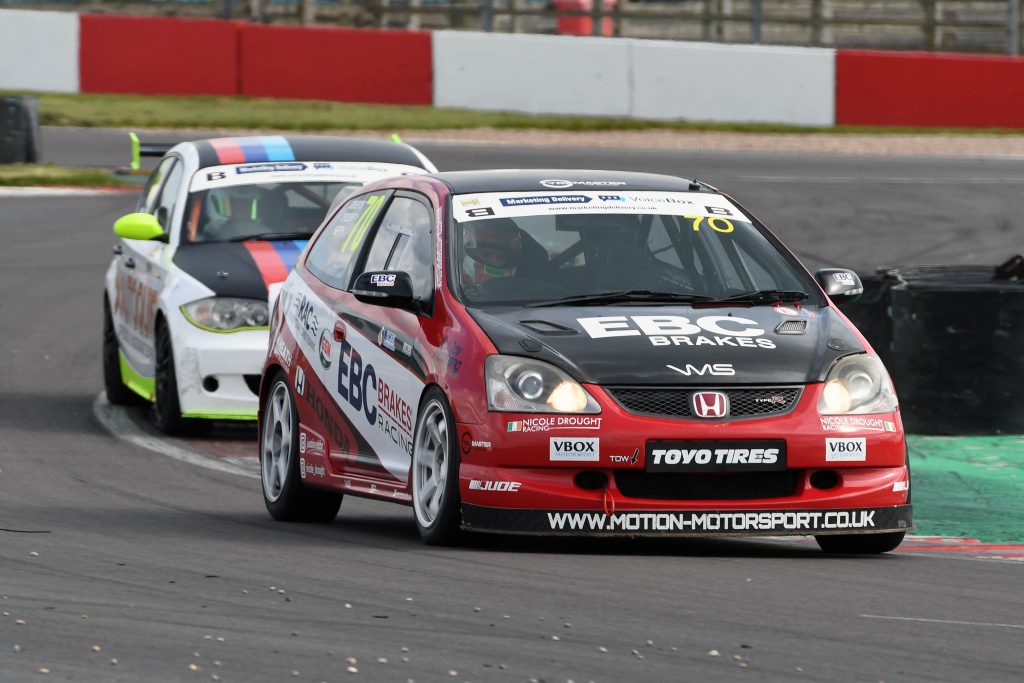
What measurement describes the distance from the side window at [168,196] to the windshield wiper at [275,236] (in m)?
0.58

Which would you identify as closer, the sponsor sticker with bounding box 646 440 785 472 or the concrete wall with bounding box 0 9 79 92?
the sponsor sticker with bounding box 646 440 785 472

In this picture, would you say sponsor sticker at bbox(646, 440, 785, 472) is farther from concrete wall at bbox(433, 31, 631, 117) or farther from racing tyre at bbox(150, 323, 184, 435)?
concrete wall at bbox(433, 31, 631, 117)

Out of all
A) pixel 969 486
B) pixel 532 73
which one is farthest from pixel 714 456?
pixel 532 73

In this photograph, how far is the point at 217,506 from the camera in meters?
9.65

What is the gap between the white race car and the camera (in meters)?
12.2

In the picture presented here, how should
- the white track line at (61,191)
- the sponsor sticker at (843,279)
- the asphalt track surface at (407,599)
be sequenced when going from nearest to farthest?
the asphalt track surface at (407,599), the sponsor sticker at (843,279), the white track line at (61,191)

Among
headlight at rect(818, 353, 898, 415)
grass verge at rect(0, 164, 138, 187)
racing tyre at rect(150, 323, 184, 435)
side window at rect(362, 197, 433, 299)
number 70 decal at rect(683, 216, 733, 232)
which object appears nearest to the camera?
headlight at rect(818, 353, 898, 415)

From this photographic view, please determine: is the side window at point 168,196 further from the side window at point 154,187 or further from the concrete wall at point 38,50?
the concrete wall at point 38,50

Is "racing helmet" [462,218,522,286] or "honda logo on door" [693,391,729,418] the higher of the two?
"racing helmet" [462,218,522,286]

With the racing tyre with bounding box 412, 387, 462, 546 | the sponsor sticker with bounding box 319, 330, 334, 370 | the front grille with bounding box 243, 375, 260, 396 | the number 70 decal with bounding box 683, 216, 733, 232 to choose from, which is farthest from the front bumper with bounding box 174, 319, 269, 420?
the racing tyre with bounding box 412, 387, 462, 546

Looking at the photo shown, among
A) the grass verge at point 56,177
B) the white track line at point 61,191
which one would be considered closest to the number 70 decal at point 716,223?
the white track line at point 61,191

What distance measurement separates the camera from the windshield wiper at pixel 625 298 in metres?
8.08

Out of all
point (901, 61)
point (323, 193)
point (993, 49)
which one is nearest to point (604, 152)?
point (901, 61)

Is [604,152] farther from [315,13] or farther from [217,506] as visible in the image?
[217,506]
